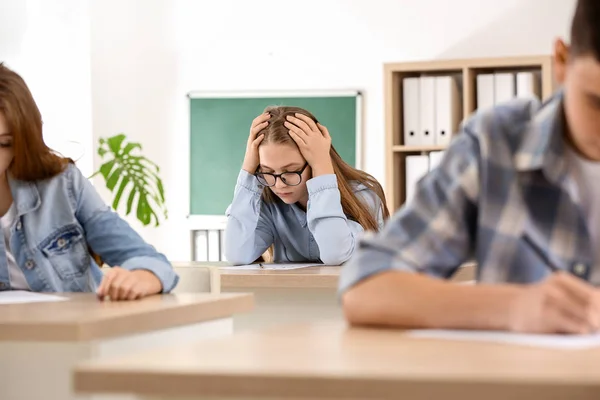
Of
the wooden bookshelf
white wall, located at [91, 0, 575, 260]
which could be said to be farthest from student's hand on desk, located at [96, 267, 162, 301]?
white wall, located at [91, 0, 575, 260]

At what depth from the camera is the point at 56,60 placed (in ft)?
17.6

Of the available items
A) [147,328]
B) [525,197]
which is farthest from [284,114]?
[525,197]

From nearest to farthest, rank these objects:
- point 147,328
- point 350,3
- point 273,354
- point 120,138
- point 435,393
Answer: point 435,393 → point 273,354 → point 147,328 → point 120,138 → point 350,3

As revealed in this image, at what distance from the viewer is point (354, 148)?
575 cm

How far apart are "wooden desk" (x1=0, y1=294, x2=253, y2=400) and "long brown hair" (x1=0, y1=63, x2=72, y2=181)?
18.4 inches

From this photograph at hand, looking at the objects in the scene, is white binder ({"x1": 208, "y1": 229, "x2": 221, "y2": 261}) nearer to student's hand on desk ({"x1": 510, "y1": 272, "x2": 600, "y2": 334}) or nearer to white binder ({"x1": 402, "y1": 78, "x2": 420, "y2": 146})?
white binder ({"x1": 402, "y1": 78, "x2": 420, "y2": 146})

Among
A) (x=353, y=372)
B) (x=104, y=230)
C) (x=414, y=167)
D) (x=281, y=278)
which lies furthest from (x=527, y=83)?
(x=353, y=372)

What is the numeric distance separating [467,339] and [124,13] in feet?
16.5

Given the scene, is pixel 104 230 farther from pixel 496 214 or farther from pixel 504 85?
pixel 504 85

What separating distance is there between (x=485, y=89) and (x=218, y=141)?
5.09ft

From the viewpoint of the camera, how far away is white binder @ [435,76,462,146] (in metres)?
5.34

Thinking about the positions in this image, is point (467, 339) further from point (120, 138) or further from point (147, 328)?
point (120, 138)

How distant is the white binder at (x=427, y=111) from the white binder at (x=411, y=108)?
24 mm

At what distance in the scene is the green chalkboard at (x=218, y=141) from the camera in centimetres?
588
